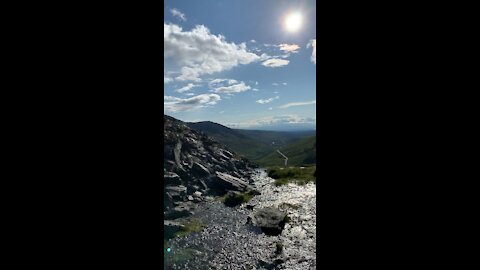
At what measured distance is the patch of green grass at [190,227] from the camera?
13894 mm

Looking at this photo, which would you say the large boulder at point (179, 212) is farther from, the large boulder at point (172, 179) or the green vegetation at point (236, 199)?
the green vegetation at point (236, 199)

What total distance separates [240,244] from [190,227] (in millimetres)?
3383

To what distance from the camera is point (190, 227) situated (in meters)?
14.5

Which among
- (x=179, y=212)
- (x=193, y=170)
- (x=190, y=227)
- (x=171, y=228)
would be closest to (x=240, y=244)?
(x=190, y=227)

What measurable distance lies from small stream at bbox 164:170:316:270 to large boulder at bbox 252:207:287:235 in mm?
354

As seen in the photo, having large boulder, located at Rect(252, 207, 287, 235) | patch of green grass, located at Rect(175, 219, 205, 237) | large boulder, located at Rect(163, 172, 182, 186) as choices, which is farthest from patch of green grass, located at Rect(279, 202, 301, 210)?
large boulder, located at Rect(163, 172, 182, 186)

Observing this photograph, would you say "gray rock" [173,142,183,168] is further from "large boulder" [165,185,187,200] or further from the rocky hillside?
"large boulder" [165,185,187,200]

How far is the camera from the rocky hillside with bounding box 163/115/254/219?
18.9 meters

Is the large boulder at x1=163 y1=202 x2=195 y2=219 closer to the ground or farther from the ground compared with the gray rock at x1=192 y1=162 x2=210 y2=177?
closer to the ground

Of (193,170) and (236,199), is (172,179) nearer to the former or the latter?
(193,170)
